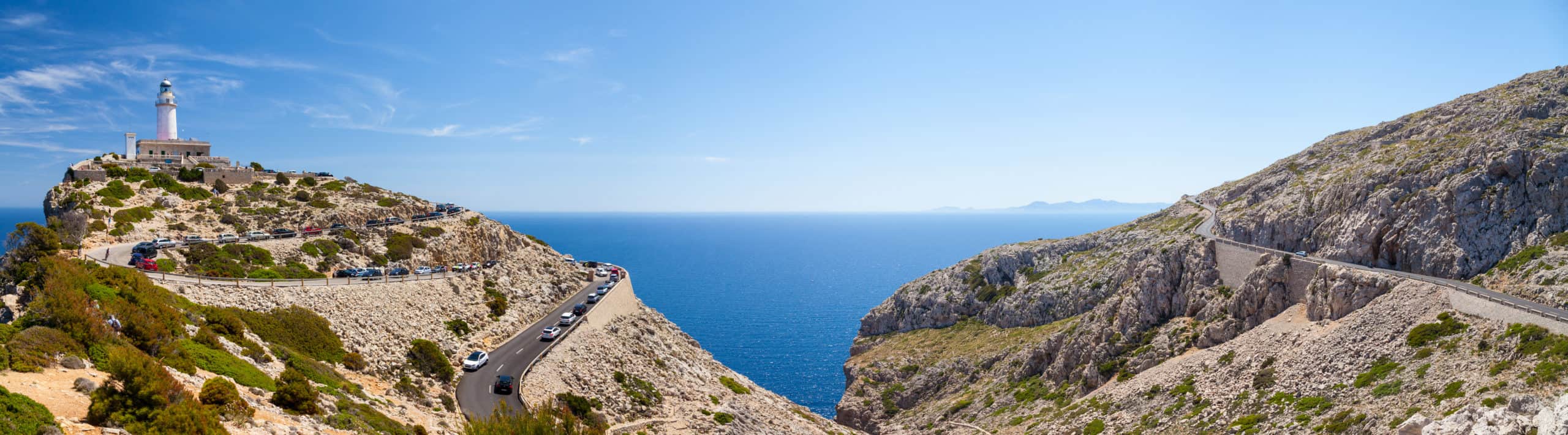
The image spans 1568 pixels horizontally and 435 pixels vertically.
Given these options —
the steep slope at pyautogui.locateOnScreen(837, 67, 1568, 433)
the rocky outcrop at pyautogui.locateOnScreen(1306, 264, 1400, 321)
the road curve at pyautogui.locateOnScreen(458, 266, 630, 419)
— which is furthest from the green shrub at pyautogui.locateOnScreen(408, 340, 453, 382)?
the rocky outcrop at pyautogui.locateOnScreen(1306, 264, 1400, 321)

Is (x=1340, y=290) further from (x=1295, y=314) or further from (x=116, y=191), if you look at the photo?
(x=116, y=191)

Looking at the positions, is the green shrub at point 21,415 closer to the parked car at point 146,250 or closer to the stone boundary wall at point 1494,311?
the parked car at point 146,250

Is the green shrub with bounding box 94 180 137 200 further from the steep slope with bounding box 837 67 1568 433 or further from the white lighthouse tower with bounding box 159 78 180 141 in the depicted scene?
the steep slope with bounding box 837 67 1568 433

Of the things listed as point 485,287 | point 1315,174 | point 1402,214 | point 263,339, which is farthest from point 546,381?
point 1315,174

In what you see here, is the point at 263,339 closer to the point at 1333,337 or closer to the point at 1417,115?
the point at 1333,337

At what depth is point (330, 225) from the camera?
57.7 metres

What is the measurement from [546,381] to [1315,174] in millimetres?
71819

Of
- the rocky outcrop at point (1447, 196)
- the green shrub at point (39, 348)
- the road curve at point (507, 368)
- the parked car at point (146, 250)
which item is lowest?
the road curve at point (507, 368)

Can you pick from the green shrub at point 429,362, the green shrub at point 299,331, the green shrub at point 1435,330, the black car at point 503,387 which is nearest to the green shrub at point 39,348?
the green shrub at point 299,331

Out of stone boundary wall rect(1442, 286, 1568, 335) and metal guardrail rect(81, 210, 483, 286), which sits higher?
metal guardrail rect(81, 210, 483, 286)

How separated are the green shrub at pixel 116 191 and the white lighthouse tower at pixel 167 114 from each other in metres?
17.0

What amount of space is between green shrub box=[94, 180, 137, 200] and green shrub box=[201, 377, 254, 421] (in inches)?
1743

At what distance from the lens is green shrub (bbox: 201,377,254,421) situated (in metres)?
20.4

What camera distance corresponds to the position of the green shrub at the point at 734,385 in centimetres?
5606
